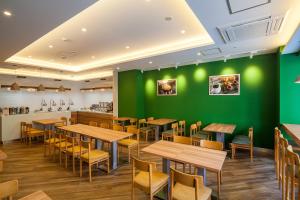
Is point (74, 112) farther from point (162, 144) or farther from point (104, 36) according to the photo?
Result: point (162, 144)

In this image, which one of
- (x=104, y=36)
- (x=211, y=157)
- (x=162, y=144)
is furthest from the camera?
(x=104, y=36)

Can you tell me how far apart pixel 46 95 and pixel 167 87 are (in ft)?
21.8

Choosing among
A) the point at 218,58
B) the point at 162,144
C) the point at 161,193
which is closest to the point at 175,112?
the point at 218,58

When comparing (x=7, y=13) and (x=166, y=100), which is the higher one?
(x=7, y=13)

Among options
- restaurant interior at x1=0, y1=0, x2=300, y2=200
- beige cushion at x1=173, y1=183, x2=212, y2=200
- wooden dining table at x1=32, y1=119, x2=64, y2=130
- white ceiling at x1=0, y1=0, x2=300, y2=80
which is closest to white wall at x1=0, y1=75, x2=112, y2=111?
restaurant interior at x1=0, y1=0, x2=300, y2=200

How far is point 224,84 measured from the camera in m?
5.01

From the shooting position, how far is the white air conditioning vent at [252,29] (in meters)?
2.53

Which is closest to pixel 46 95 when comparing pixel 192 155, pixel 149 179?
pixel 149 179

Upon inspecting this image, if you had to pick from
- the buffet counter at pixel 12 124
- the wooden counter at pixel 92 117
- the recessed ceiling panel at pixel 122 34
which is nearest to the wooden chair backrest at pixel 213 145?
the recessed ceiling panel at pixel 122 34

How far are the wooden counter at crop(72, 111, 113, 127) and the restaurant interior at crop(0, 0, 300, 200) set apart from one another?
0.11 metres

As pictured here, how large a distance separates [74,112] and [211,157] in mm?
7737

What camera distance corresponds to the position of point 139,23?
121 inches

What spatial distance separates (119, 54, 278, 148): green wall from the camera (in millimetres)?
4422

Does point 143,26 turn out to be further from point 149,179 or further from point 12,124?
point 12,124
